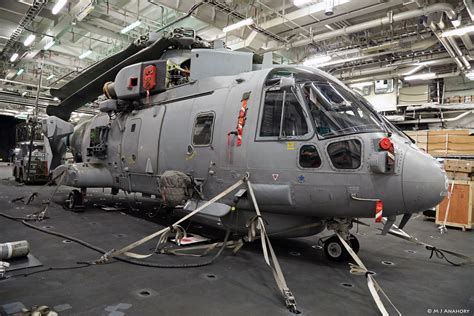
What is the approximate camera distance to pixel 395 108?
14.6 m

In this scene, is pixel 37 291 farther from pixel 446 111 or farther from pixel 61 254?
pixel 446 111

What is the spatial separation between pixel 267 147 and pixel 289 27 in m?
7.27

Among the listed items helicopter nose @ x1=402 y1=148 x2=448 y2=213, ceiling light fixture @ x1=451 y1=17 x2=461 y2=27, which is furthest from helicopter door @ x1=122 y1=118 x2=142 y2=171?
ceiling light fixture @ x1=451 y1=17 x2=461 y2=27

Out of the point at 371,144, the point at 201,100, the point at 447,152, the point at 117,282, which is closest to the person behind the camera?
the point at 117,282

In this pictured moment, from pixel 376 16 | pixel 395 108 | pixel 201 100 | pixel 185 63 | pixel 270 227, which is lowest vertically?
pixel 270 227

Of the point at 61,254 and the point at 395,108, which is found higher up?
the point at 395,108

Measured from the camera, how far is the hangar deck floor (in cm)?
277

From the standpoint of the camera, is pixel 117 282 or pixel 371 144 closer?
pixel 117 282

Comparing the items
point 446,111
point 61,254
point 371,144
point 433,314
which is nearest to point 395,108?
point 446,111

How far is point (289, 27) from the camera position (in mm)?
10102

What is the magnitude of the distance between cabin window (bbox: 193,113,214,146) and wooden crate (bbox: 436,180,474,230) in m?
5.63

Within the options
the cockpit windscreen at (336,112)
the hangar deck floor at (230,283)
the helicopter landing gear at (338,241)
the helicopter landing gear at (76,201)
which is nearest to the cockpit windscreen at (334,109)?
the cockpit windscreen at (336,112)

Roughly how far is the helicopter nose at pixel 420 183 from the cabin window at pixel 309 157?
36.2 inches

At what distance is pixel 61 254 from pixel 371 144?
12.9ft
